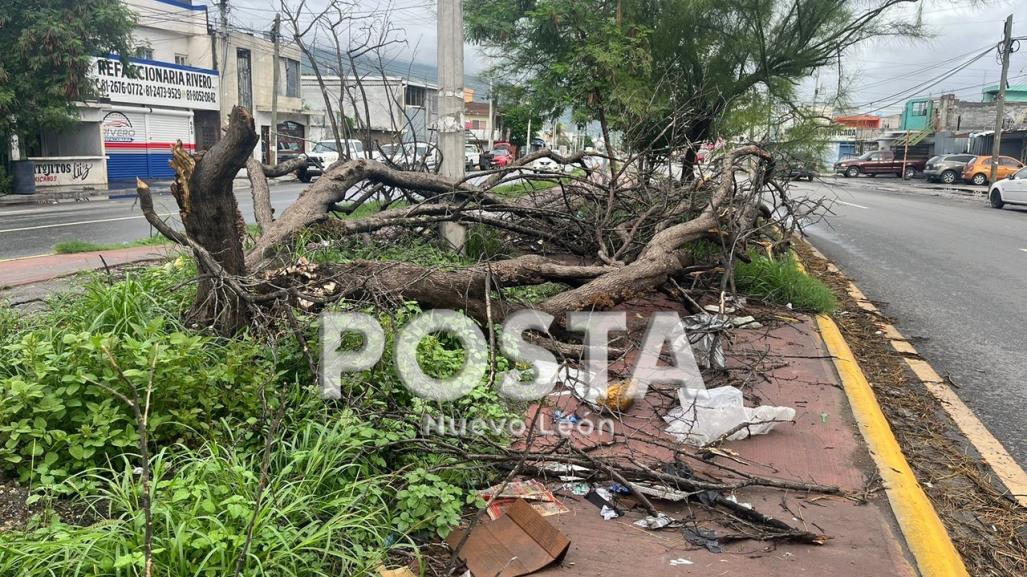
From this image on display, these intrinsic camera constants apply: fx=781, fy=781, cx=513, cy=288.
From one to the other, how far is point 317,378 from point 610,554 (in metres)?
1.67

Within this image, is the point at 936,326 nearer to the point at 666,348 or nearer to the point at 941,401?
the point at 941,401

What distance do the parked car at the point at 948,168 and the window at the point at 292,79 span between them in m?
34.8

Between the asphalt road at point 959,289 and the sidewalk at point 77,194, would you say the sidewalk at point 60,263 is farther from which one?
the sidewalk at point 77,194

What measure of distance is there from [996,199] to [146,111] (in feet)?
95.4

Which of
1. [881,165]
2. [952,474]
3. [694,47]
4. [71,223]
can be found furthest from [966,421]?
[881,165]

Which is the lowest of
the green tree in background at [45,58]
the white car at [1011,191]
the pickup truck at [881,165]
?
the white car at [1011,191]

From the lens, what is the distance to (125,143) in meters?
28.2

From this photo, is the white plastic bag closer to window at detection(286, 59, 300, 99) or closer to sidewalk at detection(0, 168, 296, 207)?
sidewalk at detection(0, 168, 296, 207)

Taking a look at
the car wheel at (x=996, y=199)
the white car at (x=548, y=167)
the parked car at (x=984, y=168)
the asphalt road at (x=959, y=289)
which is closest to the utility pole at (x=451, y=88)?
the white car at (x=548, y=167)

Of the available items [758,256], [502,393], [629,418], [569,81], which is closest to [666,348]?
[629,418]

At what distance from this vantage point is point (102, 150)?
87.1ft

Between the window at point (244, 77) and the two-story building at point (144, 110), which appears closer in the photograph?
the two-story building at point (144, 110)

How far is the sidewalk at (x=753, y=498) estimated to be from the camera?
10.2ft

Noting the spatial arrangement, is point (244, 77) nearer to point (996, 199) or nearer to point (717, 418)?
point (996, 199)
